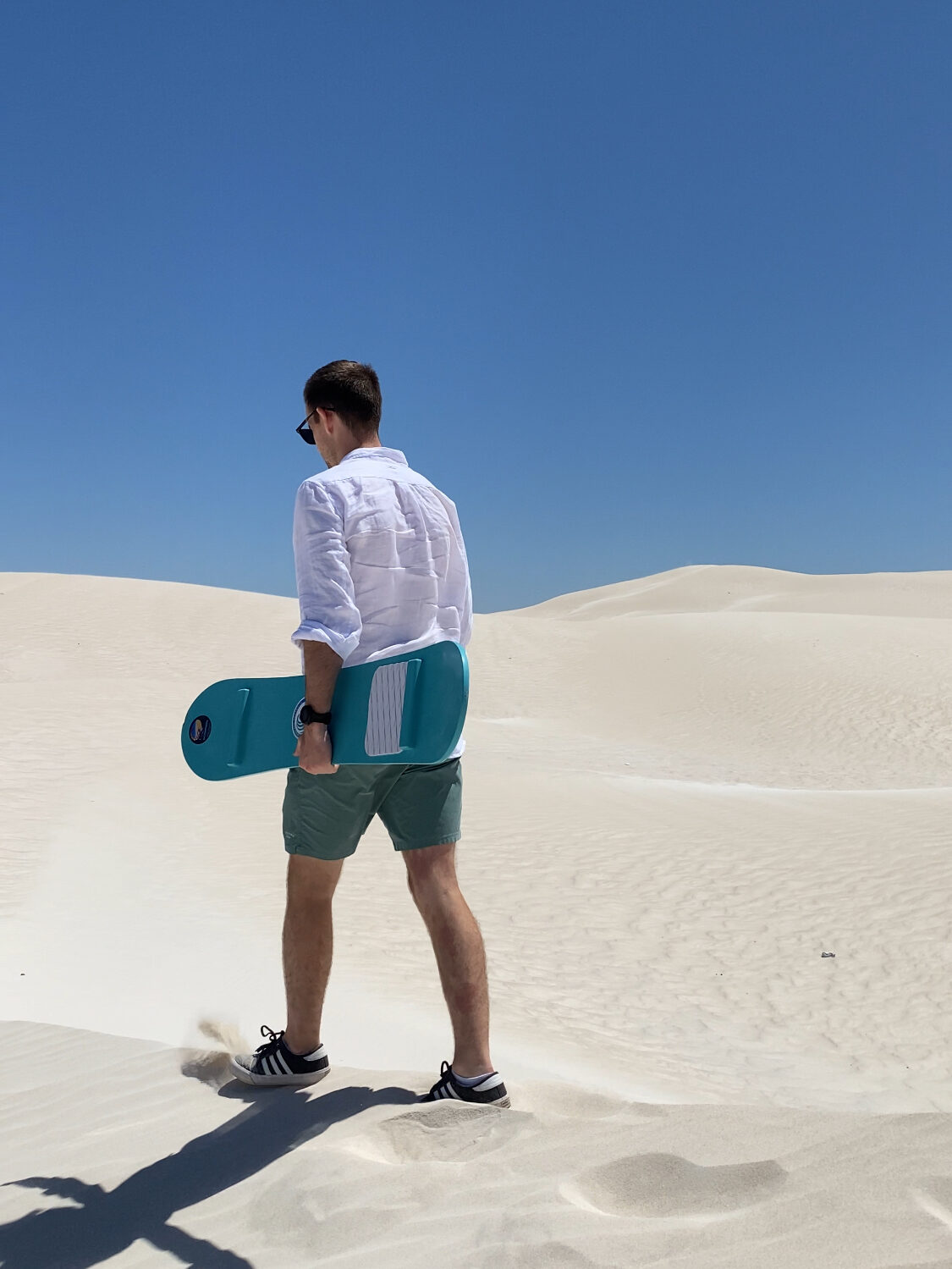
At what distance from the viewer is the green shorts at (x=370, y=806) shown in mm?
2666

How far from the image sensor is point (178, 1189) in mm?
2451

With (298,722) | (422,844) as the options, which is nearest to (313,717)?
(298,722)

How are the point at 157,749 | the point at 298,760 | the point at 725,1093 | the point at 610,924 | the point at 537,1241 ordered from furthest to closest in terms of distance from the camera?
the point at 157,749 < the point at 610,924 < the point at 725,1093 < the point at 298,760 < the point at 537,1241

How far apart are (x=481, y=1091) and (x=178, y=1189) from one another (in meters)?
0.81

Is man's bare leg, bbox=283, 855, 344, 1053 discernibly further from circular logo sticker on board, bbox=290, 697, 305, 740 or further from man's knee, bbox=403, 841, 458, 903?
circular logo sticker on board, bbox=290, 697, 305, 740

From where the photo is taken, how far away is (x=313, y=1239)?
2.11 metres

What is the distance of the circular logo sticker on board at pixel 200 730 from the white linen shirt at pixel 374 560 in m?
0.67

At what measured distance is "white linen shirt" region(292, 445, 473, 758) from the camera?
256 cm

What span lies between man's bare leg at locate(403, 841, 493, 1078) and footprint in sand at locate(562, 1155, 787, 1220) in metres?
0.58

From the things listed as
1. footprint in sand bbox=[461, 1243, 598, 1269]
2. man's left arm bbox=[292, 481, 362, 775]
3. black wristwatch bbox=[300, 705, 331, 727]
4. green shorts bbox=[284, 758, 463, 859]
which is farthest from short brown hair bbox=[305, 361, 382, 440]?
footprint in sand bbox=[461, 1243, 598, 1269]

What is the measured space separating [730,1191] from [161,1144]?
1.62 m

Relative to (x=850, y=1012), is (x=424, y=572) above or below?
above

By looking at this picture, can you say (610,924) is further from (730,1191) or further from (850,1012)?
(730,1191)

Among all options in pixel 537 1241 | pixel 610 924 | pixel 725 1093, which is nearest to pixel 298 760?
pixel 537 1241
